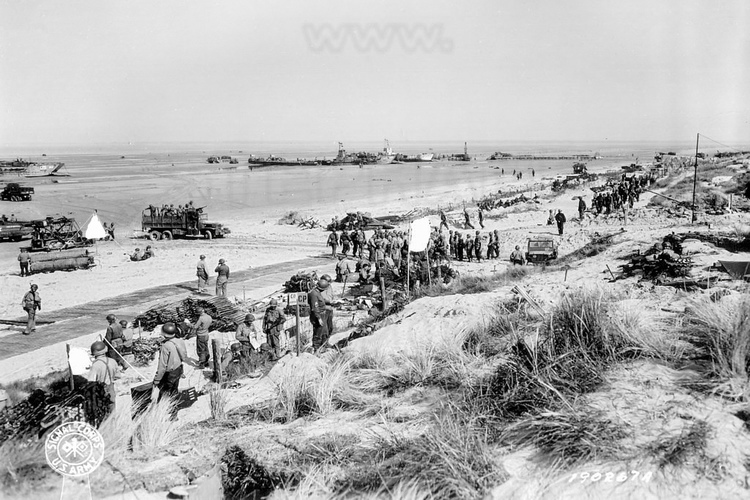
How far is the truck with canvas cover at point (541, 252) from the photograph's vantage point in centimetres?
1919

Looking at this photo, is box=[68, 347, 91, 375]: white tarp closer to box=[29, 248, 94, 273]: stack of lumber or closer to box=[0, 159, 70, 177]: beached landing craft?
box=[29, 248, 94, 273]: stack of lumber

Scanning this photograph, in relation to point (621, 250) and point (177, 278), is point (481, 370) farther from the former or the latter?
point (177, 278)

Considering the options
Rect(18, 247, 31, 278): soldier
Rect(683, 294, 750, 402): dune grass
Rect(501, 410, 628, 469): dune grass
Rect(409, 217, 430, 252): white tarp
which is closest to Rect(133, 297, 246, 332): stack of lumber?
Rect(409, 217, 430, 252): white tarp

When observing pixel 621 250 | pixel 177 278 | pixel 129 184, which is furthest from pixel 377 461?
pixel 129 184

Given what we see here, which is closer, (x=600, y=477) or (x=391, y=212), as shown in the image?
(x=600, y=477)

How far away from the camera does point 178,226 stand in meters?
28.7

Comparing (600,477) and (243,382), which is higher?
(600,477)

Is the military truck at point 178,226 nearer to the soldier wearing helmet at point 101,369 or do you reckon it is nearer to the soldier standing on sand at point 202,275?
the soldier standing on sand at point 202,275

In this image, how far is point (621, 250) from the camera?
16125mm

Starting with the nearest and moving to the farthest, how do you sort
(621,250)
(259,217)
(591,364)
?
(591,364), (621,250), (259,217)

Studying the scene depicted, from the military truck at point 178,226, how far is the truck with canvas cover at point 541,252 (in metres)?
16.1

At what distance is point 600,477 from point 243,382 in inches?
236

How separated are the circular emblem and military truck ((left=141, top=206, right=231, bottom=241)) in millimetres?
24252

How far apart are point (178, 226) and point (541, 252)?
17.9 meters
